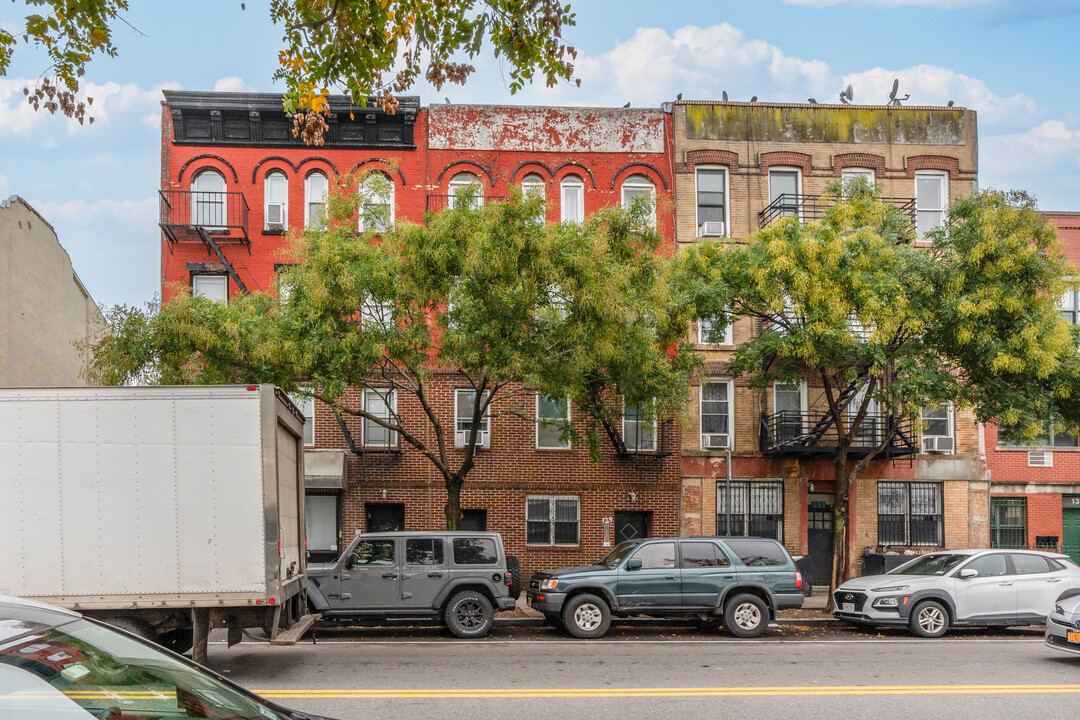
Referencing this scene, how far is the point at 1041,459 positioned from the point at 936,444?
288 centimetres

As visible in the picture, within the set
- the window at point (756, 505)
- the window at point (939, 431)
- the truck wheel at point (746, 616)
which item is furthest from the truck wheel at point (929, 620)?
the window at point (939, 431)

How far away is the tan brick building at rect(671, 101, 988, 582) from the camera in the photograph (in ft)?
79.0

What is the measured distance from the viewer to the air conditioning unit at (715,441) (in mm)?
24094

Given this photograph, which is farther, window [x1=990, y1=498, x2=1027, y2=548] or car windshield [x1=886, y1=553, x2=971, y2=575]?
window [x1=990, y1=498, x2=1027, y2=548]

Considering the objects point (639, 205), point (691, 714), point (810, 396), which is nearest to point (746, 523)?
point (810, 396)

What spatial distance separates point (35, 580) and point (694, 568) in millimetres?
9626

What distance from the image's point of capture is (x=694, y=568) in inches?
611

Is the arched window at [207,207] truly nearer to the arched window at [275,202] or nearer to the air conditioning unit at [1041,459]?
the arched window at [275,202]

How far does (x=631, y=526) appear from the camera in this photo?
78.7 feet

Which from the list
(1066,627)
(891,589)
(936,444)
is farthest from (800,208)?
(1066,627)

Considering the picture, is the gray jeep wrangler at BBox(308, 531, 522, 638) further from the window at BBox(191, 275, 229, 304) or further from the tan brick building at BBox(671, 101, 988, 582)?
A: the window at BBox(191, 275, 229, 304)

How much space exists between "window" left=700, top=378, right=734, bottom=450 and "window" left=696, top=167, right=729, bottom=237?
3.98m

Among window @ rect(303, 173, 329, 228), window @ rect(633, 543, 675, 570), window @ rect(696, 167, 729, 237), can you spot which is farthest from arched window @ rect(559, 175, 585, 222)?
window @ rect(633, 543, 675, 570)

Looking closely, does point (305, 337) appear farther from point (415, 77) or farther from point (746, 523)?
point (746, 523)
